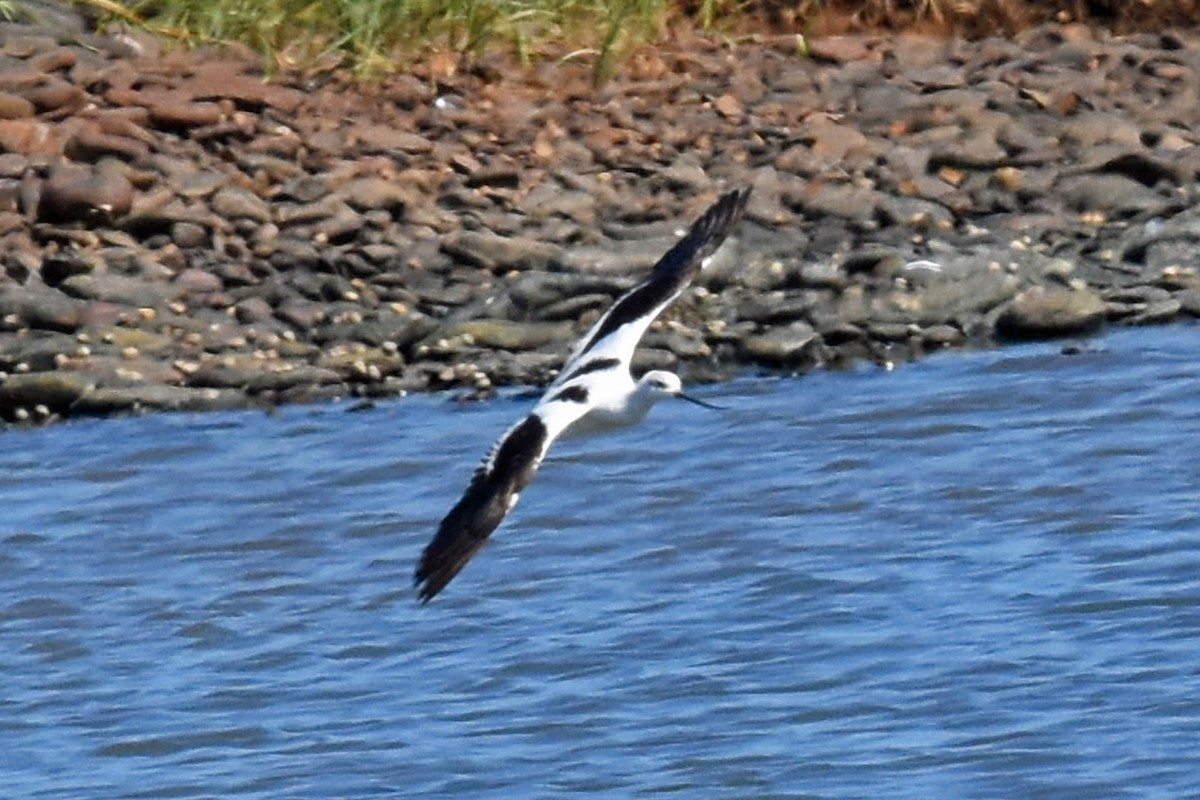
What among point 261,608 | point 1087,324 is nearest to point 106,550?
point 261,608

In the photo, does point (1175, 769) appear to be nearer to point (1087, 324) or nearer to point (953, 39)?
point (1087, 324)

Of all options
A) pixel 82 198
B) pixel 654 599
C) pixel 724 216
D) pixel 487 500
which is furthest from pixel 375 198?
pixel 487 500

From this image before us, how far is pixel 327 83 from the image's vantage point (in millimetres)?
13547

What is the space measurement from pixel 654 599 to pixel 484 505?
5.97ft

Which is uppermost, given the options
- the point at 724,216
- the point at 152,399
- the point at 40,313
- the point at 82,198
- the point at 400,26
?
the point at 724,216

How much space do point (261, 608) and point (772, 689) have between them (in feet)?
6.25

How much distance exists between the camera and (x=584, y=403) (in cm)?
823

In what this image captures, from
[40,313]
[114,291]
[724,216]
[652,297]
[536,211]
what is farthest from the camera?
[536,211]

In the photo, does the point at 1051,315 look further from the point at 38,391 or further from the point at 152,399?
the point at 38,391

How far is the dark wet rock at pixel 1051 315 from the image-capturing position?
11.8 metres

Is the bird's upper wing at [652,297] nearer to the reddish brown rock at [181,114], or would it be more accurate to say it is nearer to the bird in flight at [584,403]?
the bird in flight at [584,403]

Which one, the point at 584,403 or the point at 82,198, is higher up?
the point at 584,403

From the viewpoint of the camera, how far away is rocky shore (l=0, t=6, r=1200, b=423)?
37.6 ft

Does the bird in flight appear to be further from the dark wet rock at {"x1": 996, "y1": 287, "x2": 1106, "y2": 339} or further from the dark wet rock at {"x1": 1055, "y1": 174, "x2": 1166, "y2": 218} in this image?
the dark wet rock at {"x1": 1055, "y1": 174, "x2": 1166, "y2": 218}
